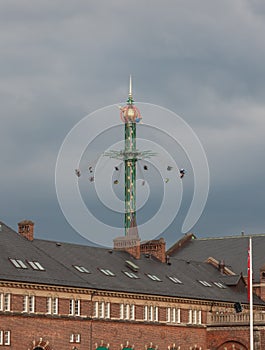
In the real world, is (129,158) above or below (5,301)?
above

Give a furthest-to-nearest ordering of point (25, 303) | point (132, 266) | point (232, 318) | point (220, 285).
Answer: point (220, 285) → point (232, 318) → point (132, 266) → point (25, 303)

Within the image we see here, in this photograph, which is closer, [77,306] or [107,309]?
[77,306]

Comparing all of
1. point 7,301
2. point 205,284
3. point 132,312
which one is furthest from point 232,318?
point 7,301

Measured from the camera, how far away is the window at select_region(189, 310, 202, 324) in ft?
352

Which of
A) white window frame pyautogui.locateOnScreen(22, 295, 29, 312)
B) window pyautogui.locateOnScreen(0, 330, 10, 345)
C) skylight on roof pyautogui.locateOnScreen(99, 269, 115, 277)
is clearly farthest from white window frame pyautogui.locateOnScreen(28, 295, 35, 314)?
skylight on roof pyautogui.locateOnScreen(99, 269, 115, 277)

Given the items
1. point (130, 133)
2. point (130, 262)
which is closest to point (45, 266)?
point (130, 262)

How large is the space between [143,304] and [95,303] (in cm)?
784

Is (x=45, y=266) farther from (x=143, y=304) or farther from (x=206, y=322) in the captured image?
(x=206, y=322)

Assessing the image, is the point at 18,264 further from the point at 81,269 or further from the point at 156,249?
the point at 156,249

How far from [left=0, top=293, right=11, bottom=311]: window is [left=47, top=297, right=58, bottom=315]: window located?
17.7 feet

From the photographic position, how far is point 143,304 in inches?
3962

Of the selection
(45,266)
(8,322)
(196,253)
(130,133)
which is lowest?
(8,322)

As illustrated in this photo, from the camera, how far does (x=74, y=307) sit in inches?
3617

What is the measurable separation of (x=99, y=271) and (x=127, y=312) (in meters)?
5.37
